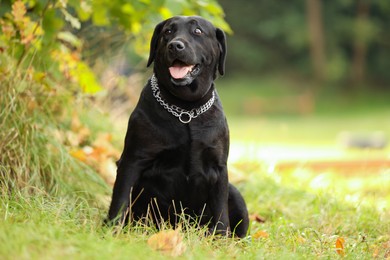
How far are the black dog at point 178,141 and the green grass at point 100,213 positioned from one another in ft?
0.67

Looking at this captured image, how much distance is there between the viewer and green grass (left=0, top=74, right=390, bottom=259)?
2.96 m

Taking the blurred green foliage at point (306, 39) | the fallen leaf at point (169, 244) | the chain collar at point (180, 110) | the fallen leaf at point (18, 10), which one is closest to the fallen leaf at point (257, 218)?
the chain collar at point (180, 110)

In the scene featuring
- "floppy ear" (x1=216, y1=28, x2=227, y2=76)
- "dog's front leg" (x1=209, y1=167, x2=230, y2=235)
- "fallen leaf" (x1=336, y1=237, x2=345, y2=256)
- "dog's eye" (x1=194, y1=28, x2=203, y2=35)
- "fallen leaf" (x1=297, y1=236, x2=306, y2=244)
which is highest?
"dog's eye" (x1=194, y1=28, x2=203, y2=35)

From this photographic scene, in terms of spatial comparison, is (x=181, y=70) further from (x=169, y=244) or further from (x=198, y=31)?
(x=169, y=244)

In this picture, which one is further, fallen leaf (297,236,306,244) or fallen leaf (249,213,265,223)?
fallen leaf (249,213,265,223)

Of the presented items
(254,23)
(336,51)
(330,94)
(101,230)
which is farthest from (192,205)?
(254,23)

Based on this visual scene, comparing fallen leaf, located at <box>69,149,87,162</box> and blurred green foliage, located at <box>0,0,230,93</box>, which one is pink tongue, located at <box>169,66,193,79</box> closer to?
blurred green foliage, located at <box>0,0,230,93</box>

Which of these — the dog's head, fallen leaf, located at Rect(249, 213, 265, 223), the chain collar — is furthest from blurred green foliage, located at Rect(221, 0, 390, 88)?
the chain collar

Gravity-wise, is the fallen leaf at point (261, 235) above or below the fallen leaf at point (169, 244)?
below

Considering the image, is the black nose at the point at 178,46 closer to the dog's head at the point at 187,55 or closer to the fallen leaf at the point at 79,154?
the dog's head at the point at 187,55

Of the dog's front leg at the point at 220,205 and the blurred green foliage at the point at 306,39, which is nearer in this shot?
the dog's front leg at the point at 220,205

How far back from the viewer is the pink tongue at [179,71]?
3.79m

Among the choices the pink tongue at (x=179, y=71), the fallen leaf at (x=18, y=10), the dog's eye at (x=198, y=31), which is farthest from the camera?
the fallen leaf at (x=18, y=10)

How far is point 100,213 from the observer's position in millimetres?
3979
